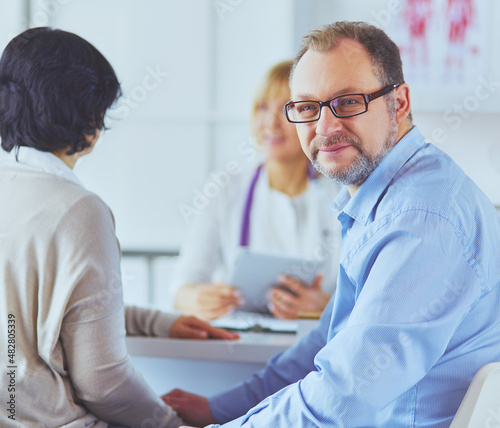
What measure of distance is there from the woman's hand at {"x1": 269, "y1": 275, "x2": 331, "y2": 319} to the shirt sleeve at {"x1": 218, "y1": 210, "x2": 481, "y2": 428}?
3.70 feet

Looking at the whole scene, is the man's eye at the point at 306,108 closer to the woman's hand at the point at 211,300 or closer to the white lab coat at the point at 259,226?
the woman's hand at the point at 211,300

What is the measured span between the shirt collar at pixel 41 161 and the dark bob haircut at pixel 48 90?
0.02m

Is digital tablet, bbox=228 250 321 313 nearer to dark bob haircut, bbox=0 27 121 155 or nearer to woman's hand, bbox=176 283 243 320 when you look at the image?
woman's hand, bbox=176 283 243 320

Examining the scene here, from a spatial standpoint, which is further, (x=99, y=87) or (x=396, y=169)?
(x=99, y=87)

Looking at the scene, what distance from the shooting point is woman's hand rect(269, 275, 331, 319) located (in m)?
2.13

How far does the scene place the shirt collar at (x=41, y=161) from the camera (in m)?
1.29

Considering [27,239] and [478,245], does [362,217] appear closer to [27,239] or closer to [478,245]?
[478,245]

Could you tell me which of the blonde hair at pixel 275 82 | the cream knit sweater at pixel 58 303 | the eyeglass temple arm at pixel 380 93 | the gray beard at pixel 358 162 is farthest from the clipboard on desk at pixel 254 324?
the blonde hair at pixel 275 82

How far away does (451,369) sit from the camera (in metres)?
1.00

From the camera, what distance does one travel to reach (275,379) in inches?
57.1

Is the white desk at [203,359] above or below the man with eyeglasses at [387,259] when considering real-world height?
below

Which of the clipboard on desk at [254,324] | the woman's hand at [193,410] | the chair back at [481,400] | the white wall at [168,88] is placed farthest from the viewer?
the white wall at [168,88]

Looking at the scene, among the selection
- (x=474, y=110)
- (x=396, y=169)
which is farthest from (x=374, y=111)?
(x=474, y=110)

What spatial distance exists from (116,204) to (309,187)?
1.40 m
